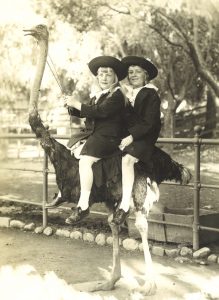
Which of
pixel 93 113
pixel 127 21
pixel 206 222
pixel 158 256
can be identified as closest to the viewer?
pixel 93 113

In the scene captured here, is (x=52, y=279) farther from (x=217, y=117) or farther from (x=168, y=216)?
(x=217, y=117)

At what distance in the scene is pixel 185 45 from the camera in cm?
687

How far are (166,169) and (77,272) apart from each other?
941 millimetres

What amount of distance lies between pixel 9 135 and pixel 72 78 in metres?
1.25

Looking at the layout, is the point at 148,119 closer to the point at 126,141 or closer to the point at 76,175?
the point at 126,141

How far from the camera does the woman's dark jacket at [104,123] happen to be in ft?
8.83

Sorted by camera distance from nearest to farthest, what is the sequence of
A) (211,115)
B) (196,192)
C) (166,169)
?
(166,169) → (196,192) → (211,115)

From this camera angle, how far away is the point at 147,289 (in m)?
2.79

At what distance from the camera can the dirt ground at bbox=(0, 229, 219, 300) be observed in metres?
2.85

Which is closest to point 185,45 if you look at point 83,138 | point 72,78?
point 72,78

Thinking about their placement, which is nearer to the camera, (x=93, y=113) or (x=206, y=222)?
(x=93, y=113)

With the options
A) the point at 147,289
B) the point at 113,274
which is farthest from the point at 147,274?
the point at 113,274

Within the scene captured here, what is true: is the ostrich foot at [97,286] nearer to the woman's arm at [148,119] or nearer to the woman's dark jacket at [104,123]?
the woman's dark jacket at [104,123]

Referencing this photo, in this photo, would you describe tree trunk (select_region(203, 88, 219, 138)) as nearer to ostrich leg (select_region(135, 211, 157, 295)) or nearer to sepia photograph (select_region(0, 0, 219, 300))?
sepia photograph (select_region(0, 0, 219, 300))
